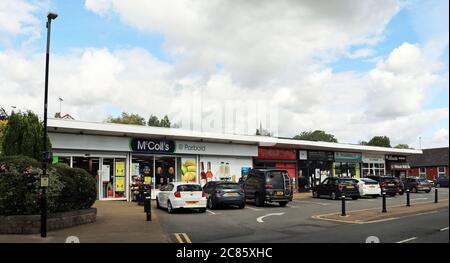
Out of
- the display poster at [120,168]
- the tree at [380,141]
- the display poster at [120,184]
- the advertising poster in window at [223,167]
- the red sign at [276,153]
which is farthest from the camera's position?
the tree at [380,141]

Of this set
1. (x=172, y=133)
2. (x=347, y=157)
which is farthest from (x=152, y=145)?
(x=347, y=157)

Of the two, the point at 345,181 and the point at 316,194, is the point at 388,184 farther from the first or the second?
the point at 316,194

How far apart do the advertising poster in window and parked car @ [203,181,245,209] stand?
935 centimetres

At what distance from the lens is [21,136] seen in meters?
16.6

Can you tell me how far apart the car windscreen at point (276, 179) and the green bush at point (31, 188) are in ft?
32.9

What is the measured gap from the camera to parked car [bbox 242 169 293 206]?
22.4m

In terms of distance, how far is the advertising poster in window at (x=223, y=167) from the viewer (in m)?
31.1

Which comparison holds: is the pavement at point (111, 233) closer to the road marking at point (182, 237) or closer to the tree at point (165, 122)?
the road marking at point (182, 237)

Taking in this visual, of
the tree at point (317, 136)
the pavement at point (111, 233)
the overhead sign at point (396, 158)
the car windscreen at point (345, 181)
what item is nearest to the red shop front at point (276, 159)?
the car windscreen at point (345, 181)

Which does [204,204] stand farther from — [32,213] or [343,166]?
[343,166]

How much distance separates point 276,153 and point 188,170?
29.8ft

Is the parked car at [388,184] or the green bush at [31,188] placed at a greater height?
the green bush at [31,188]

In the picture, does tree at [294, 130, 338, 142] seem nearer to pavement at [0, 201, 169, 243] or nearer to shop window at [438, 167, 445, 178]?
shop window at [438, 167, 445, 178]
